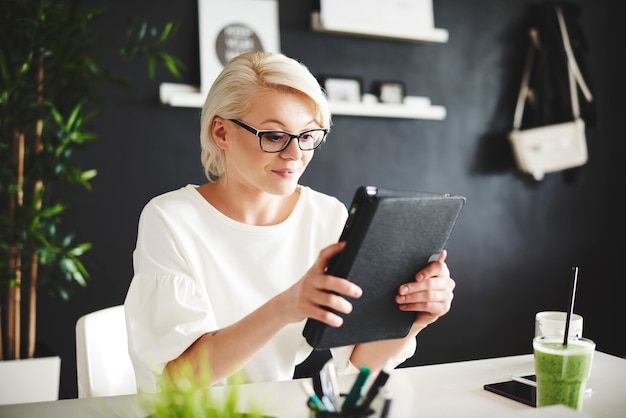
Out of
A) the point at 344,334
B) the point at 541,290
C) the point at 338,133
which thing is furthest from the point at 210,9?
the point at 541,290

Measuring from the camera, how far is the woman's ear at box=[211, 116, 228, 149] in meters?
1.64

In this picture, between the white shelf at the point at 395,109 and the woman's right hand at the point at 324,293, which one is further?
the white shelf at the point at 395,109

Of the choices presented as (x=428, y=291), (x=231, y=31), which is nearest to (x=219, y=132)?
(x=428, y=291)

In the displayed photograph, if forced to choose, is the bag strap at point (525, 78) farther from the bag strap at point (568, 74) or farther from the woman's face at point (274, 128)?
the woman's face at point (274, 128)

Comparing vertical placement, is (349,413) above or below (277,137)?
below

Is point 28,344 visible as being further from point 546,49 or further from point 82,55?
point 546,49

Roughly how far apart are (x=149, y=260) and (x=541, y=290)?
9.30 ft

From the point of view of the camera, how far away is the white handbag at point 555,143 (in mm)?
3539

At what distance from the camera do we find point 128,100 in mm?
2830

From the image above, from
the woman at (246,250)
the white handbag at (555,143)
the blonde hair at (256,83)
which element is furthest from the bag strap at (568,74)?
the blonde hair at (256,83)

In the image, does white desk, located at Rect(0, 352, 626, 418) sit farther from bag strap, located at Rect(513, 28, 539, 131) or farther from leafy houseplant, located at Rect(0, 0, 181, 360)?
bag strap, located at Rect(513, 28, 539, 131)

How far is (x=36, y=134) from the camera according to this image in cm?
243

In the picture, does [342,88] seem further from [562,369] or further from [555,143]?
[562,369]

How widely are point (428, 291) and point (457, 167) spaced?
2.39m
